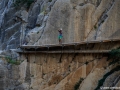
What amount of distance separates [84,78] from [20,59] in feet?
17.3

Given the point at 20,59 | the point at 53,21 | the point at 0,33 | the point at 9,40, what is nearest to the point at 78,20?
the point at 53,21

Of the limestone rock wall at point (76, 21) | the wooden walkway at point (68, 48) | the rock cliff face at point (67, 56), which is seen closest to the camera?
the wooden walkway at point (68, 48)

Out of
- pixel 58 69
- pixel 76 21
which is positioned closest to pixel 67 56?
pixel 58 69

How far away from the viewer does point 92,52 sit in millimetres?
21375

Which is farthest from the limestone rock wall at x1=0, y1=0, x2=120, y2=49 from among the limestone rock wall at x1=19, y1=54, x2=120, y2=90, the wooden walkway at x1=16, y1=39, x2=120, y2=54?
the limestone rock wall at x1=19, y1=54, x2=120, y2=90

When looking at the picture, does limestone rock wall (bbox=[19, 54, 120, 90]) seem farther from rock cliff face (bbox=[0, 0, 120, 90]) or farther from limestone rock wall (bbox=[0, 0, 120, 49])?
limestone rock wall (bbox=[0, 0, 120, 49])

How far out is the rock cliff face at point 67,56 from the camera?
21438 mm

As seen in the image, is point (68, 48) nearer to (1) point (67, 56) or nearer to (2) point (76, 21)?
(1) point (67, 56)

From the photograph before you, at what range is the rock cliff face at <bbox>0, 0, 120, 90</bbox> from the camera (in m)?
21.4

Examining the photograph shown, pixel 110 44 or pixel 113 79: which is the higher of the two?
pixel 110 44

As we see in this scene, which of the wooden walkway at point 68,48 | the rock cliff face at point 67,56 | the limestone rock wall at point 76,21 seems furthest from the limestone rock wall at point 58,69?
the limestone rock wall at point 76,21

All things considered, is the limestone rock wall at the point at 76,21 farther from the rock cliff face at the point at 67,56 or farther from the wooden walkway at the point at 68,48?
the wooden walkway at the point at 68,48

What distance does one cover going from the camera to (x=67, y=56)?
2209 centimetres

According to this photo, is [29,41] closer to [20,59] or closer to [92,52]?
[20,59]
